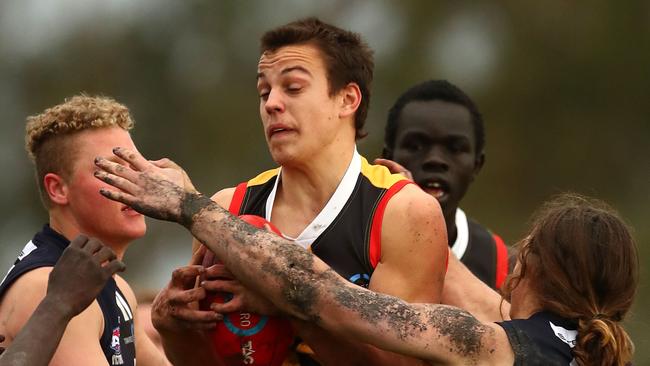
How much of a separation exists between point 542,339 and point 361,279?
1.05 meters

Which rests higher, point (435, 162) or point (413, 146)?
point (413, 146)

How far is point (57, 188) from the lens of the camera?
23.6ft

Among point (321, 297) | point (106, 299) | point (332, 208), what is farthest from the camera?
point (332, 208)

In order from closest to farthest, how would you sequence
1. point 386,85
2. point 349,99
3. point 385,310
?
point 385,310
point 349,99
point 386,85

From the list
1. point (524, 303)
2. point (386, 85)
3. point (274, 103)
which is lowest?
point (524, 303)

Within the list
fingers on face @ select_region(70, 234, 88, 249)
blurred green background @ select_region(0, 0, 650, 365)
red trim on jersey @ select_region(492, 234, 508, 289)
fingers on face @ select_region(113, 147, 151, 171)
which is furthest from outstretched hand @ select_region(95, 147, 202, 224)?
blurred green background @ select_region(0, 0, 650, 365)

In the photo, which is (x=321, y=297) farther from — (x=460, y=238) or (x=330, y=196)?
(x=460, y=238)

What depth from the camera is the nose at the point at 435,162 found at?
9.67 meters

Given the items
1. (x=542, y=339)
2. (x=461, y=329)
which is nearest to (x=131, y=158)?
(x=461, y=329)

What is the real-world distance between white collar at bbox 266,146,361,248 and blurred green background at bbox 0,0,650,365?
8.40 metres

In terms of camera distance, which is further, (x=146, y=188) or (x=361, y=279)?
(x=361, y=279)

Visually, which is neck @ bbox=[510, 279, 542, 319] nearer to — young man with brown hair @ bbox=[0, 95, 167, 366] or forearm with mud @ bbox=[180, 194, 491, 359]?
forearm with mud @ bbox=[180, 194, 491, 359]

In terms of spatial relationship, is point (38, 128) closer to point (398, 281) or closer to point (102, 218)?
point (102, 218)

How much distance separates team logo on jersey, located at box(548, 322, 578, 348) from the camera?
6668mm
